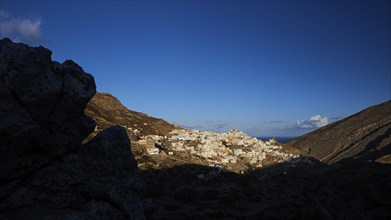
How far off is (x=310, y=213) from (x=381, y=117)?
172m

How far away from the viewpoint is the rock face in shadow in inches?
501

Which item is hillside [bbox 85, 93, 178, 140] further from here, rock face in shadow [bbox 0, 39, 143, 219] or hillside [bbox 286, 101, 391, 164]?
rock face in shadow [bbox 0, 39, 143, 219]

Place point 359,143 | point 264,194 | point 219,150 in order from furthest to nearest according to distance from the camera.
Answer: point 359,143 → point 219,150 → point 264,194

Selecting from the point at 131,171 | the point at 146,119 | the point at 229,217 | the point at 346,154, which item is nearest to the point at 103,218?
the point at 131,171

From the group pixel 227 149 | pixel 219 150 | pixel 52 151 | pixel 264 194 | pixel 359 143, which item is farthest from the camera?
pixel 359 143

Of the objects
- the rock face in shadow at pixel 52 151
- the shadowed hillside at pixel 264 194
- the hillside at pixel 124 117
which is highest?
the hillside at pixel 124 117

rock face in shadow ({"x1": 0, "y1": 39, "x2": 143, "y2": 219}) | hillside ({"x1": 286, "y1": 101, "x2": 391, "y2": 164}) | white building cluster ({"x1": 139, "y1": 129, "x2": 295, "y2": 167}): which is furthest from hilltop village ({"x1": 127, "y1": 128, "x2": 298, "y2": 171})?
rock face in shadow ({"x1": 0, "y1": 39, "x2": 143, "y2": 219})

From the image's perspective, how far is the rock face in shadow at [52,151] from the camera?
12727 mm

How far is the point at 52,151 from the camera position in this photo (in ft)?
46.9

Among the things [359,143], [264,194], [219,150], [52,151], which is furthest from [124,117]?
[359,143]

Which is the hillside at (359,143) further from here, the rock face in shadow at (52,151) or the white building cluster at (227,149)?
the rock face in shadow at (52,151)

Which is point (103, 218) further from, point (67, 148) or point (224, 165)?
point (224, 165)

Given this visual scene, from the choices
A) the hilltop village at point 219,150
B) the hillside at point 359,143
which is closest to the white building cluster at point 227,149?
the hilltop village at point 219,150

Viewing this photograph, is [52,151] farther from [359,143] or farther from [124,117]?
[359,143]
